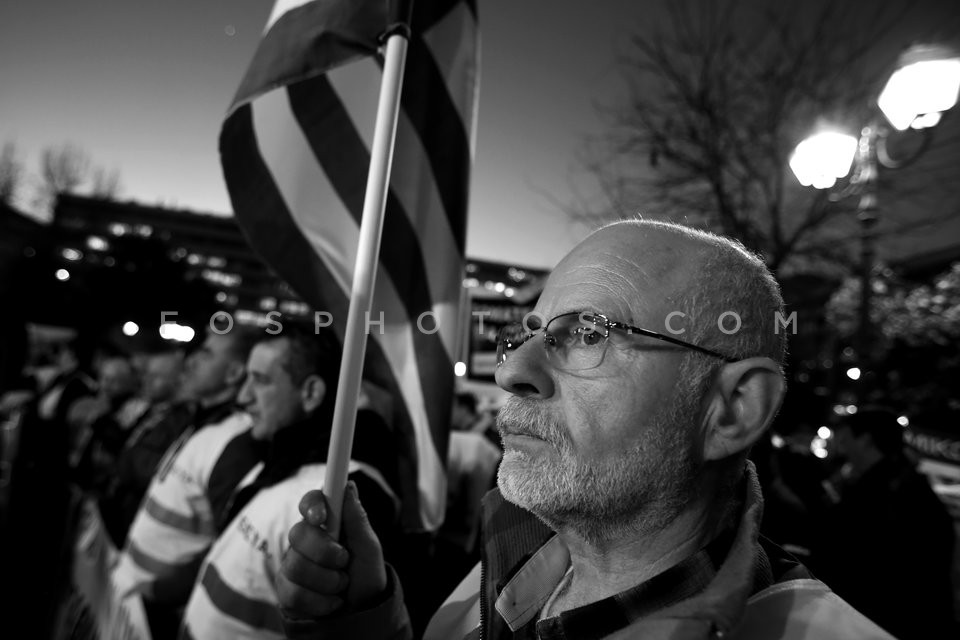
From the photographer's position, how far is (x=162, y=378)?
623 centimetres

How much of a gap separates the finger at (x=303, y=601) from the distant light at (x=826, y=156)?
691 cm

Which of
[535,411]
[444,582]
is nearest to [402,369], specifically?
[535,411]

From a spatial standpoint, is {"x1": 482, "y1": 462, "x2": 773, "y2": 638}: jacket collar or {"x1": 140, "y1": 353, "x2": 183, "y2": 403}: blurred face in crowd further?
{"x1": 140, "y1": 353, "x2": 183, "y2": 403}: blurred face in crowd

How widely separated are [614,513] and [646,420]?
0.71ft

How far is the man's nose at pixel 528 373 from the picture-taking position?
4.48 ft

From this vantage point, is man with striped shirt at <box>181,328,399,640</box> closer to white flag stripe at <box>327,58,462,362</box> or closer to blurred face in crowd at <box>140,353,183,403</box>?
white flag stripe at <box>327,58,462,362</box>

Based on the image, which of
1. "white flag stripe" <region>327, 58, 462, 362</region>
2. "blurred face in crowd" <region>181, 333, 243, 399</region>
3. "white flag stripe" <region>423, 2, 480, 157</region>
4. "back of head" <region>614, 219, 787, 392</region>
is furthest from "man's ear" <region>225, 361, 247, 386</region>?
"back of head" <region>614, 219, 787, 392</region>

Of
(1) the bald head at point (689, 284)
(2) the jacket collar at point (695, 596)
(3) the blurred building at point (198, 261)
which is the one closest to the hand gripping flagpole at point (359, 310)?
(2) the jacket collar at point (695, 596)

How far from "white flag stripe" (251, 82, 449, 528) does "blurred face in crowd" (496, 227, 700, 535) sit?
1317 mm

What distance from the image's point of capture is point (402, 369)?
269 cm

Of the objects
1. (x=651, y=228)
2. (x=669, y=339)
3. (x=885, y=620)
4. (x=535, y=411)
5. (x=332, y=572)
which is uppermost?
(x=651, y=228)

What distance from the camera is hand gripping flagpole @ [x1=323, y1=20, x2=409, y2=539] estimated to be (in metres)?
1.59

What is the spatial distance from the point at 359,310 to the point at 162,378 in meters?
5.52

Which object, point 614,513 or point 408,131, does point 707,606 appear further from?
point 408,131
